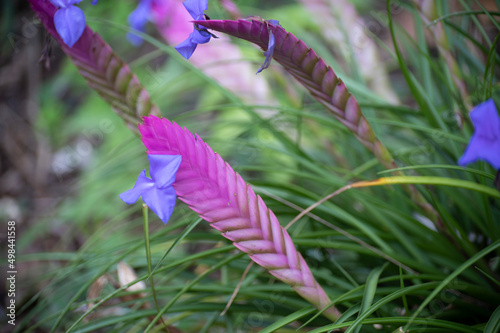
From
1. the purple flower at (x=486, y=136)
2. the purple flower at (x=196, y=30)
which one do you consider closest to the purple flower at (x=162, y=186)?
the purple flower at (x=196, y=30)

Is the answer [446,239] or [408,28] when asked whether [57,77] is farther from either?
[446,239]

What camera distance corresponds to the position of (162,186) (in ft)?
1.41

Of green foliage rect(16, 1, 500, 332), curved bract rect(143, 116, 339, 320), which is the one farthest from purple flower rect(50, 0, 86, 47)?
green foliage rect(16, 1, 500, 332)

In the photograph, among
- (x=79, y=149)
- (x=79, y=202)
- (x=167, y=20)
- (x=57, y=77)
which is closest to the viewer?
(x=167, y=20)

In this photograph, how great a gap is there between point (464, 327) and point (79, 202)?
1.55m

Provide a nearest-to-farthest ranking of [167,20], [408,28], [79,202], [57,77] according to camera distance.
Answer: [167,20] < [79,202] < [408,28] < [57,77]

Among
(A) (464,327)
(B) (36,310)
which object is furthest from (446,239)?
(B) (36,310)

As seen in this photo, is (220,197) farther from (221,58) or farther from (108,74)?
(221,58)

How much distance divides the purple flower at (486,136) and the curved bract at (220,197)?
0.23m

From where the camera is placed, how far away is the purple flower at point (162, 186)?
0.43 meters

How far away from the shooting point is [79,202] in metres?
1.71

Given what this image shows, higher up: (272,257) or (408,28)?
(408,28)

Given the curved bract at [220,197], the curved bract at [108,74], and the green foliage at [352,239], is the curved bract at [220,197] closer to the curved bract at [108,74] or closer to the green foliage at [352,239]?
the green foliage at [352,239]

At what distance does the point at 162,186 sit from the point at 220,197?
67 mm
